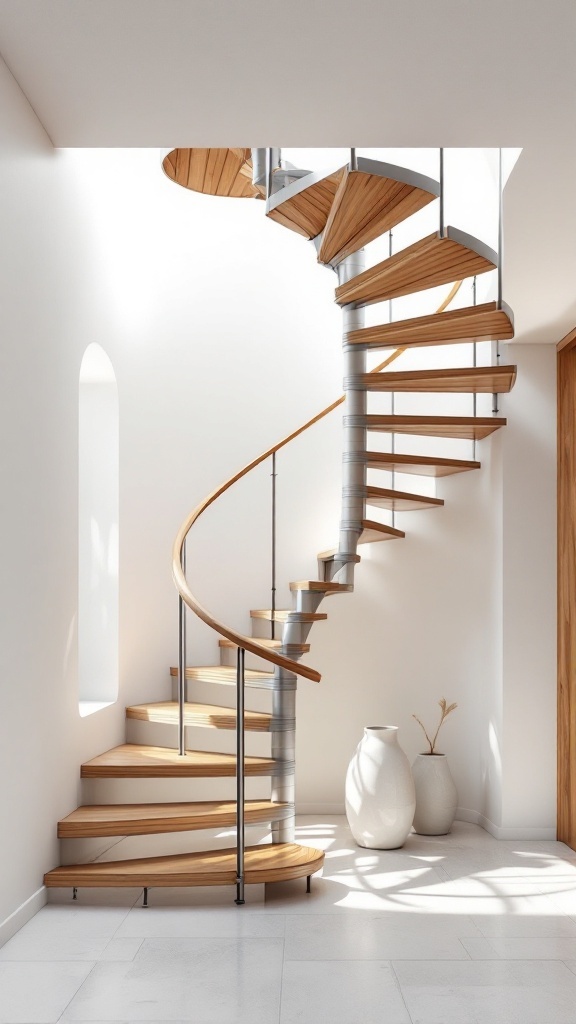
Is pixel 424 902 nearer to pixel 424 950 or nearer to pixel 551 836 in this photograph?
pixel 424 950

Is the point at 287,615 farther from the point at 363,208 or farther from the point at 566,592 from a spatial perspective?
the point at 363,208

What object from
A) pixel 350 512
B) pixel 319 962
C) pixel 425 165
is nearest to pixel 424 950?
pixel 319 962

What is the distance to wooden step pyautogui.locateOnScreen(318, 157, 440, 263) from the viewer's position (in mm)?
4262

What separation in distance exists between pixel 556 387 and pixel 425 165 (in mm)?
1994

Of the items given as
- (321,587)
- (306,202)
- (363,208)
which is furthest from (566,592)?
(306,202)

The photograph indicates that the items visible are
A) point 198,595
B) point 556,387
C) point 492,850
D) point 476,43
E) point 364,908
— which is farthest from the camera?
point 198,595

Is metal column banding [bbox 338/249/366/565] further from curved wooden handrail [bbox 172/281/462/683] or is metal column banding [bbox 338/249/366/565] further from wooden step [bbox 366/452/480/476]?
curved wooden handrail [bbox 172/281/462/683]

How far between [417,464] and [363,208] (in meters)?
1.61

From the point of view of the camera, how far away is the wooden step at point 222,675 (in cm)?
526

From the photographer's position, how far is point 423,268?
4746 mm

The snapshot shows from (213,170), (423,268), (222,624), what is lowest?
(222,624)

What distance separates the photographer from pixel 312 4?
3.06 metres

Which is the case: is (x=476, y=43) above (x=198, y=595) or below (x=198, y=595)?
above

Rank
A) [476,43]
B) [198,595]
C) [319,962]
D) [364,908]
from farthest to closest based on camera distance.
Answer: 1. [198,595]
2. [364,908]
3. [319,962]
4. [476,43]
